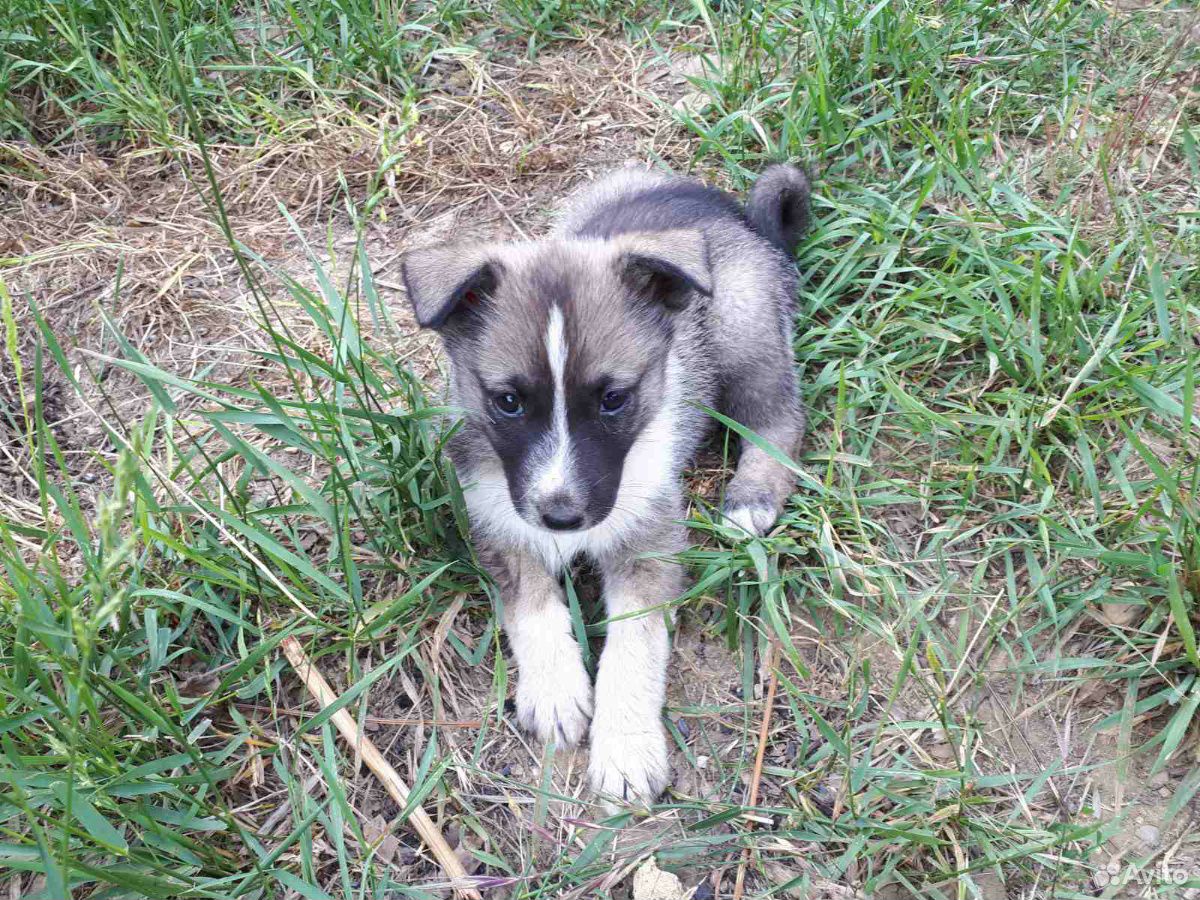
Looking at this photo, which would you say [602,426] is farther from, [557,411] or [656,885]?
[656,885]

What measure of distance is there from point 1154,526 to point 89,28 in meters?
4.70

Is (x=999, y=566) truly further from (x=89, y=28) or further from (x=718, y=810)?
(x=89, y=28)

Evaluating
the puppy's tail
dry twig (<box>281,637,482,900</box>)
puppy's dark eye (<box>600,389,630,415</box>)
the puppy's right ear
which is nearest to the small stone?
dry twig (<box>281,637,482,900</box>)

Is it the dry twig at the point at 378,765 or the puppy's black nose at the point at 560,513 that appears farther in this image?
the puppy's black nose at the point at 560,513

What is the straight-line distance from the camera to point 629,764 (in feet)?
8.07

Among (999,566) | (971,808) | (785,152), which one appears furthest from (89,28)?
(971,808)

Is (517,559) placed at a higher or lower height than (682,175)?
lower

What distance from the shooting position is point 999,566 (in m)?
2.74

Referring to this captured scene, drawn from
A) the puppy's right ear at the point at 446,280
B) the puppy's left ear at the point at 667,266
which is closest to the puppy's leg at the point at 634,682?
the puppy's left ear at the point at 667,266

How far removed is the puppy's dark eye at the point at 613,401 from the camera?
262 centimetres

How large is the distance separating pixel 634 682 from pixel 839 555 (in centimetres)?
72

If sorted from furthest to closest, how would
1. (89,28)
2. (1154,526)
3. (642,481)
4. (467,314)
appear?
(89,28) → (642,481) → (467,314) → (1154,526)

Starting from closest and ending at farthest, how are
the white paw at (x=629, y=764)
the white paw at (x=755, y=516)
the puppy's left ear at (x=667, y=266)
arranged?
the white paw at (x=629, y=764) < the puppy's left ear at (x=667, y=266) < the white paw at (x=755, y=516)

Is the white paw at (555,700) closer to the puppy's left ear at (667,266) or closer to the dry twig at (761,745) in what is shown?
the dry twig at (761,745)
